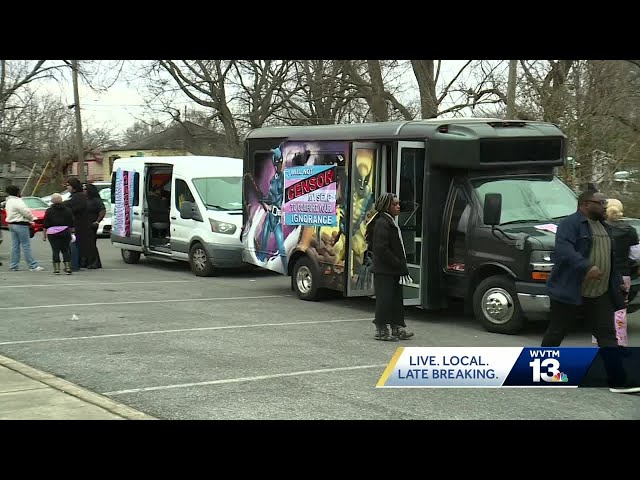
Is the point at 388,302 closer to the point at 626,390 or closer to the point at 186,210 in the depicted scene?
the point at 626,390

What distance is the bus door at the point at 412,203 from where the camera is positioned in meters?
11.5

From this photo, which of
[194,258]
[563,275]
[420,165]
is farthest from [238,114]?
[563,275]

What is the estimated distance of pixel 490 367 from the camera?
6859 mm

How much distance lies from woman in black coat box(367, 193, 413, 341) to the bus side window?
4.54 feet

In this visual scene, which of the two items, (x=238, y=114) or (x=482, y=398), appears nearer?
(x=482, y=398)

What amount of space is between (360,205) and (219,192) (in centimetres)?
596

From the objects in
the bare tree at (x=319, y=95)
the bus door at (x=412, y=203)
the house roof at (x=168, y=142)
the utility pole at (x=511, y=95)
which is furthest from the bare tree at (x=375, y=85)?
the house roof at (x=168, y=142)

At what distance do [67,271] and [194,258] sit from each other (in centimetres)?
261

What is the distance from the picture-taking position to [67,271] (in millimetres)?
17109

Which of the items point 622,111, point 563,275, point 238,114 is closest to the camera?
point 563,275

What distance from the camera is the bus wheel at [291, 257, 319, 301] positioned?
43.4 ft

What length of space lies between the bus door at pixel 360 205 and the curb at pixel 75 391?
5354 mm
